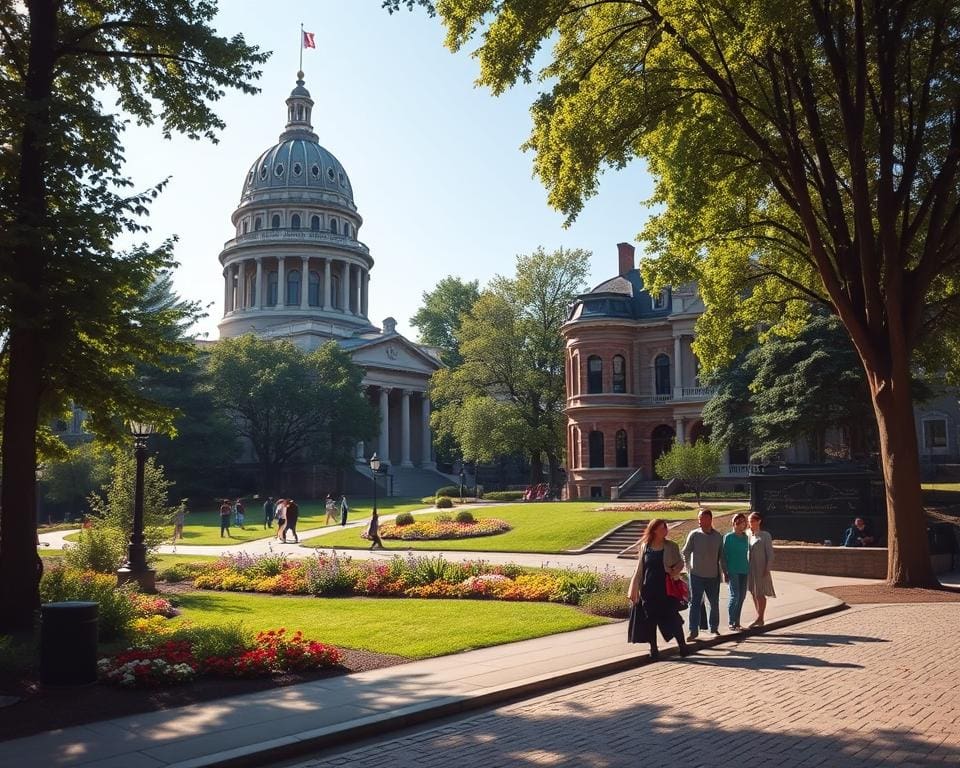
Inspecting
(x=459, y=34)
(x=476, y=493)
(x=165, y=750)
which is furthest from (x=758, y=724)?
(x=476, y=493)

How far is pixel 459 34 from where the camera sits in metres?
16.7

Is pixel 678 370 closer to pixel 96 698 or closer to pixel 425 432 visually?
pixel 425 432

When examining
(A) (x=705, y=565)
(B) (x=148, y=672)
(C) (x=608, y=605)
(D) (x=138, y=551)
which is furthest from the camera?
(D) (x=138, y=551)

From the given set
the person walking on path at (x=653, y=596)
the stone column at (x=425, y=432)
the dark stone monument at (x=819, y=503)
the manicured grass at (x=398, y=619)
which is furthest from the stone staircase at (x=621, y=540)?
the stone column at (x=425, y=432)

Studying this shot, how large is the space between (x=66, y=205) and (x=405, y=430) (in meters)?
69.4

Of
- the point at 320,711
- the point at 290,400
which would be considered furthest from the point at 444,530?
the point at 290,400

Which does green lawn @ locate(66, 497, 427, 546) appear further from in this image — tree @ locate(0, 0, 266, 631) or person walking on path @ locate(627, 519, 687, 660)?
person walking on path @ locate(627, 519, 687, 660)

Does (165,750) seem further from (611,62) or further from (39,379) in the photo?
(611,62)

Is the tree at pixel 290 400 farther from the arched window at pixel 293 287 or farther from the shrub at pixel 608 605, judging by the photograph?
the shrub at pixel 608 605

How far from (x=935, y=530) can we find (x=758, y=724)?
61.5 feet

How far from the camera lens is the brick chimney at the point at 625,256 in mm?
63188

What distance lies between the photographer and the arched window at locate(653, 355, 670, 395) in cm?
5572

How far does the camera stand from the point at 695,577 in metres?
12.9

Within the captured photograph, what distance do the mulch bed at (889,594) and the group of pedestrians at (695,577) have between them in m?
4.50
